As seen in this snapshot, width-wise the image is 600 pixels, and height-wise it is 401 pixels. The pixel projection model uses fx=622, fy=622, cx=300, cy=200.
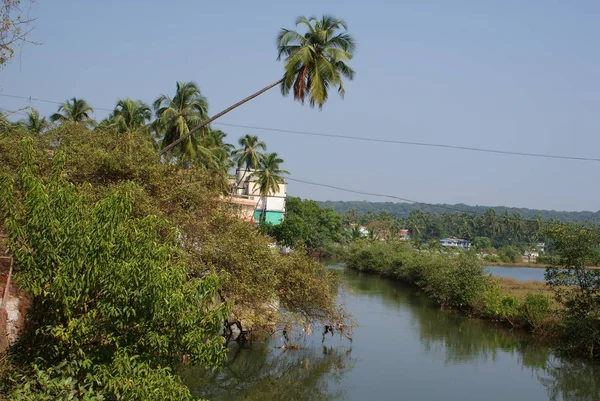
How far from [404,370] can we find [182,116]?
1620 centimetres

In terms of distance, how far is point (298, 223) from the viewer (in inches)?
2318

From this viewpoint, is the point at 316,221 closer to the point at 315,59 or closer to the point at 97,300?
the point at 315,59

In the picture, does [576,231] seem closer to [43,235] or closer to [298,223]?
[43,235]

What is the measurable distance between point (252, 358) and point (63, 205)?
1263 cm

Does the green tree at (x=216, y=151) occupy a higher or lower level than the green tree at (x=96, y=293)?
higher

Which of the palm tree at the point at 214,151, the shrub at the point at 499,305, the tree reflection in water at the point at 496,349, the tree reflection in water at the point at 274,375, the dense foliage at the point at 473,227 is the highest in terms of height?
the palm tree at the point at 214,151

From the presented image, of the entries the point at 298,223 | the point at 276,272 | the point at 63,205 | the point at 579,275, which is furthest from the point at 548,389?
the point at 298,223

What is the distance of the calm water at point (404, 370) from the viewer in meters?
17.0

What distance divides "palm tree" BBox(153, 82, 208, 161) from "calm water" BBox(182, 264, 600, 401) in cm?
1156

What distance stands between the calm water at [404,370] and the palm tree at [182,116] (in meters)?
11.6

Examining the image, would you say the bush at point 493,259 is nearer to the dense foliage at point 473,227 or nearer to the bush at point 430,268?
the dense foliage at point 473,227

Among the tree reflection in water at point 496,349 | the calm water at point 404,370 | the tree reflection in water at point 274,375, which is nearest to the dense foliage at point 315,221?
the tree reflection in water at point 496,349

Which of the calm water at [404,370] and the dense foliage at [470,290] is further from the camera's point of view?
the dense foliage at [470,290]

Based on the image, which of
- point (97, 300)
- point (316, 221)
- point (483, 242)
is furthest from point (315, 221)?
point (97, 300)
